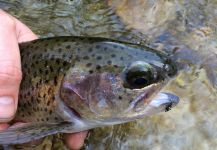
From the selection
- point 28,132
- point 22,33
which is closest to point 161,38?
point 22,33

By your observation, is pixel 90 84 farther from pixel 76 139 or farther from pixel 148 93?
pixel 76 139

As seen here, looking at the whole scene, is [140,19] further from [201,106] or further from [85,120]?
[85,120]

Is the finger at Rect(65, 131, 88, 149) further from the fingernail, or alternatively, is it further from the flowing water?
the fingernail

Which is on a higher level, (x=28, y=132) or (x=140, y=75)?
(x=140, y=75)

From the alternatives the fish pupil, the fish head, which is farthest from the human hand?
the fish pupil

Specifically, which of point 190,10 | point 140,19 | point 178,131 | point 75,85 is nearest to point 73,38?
point 75,85

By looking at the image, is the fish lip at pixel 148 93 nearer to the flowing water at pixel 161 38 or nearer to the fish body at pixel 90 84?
the fish body at pixel 90 84

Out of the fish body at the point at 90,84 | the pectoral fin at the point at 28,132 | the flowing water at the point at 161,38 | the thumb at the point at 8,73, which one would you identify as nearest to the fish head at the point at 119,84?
the fish body at the point at 90,84
